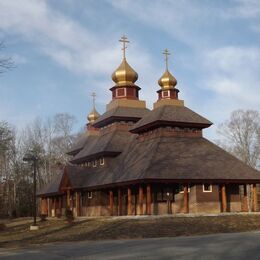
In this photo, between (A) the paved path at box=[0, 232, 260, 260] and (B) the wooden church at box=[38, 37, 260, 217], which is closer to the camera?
(A) the paved path at box=[0, 232, 260, 260]

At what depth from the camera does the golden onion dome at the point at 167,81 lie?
4669 centimetres

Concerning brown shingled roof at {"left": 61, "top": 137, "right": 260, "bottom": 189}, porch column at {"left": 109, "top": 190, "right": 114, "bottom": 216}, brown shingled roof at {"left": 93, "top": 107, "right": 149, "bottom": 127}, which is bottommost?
porch column at {"left": 109, "top": 190, "right": 114, "bottom": 216}

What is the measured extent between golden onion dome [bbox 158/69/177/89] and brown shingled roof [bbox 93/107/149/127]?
150 inches

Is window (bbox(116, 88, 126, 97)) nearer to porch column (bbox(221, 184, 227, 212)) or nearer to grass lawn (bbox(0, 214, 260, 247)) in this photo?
porch column (bbox(221, 184, 227, 212))

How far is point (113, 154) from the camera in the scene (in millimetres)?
44594

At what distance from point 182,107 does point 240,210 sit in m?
10.5

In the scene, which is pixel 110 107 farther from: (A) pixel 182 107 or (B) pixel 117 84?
(A) pixel 182 107

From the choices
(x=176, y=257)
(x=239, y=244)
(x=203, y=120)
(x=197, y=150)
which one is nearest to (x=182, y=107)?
(x=203, y=120)

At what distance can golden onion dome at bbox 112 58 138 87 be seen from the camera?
165 feet

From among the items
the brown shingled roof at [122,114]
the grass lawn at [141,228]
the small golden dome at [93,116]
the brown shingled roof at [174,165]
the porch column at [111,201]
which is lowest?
the grass lawn at [141,228]

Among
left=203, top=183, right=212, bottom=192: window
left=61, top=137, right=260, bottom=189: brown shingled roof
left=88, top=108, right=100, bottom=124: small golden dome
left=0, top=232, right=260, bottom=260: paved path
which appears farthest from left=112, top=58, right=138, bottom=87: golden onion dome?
left=0, top=232, right=260, bottom=260: paved path

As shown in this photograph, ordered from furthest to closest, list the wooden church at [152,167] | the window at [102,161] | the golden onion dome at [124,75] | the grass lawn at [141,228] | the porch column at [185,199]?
the golden onion dome at [124,75]
the window at [102,161]
the wooden church at [152,167]
the porch column at [185,199]
the grass lawn at [141,228]

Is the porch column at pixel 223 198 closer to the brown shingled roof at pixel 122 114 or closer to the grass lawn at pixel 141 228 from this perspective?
the grass lawn at pixel 141 228

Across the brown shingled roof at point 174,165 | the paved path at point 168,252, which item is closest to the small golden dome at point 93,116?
the brown shingled roof at point 174,165
